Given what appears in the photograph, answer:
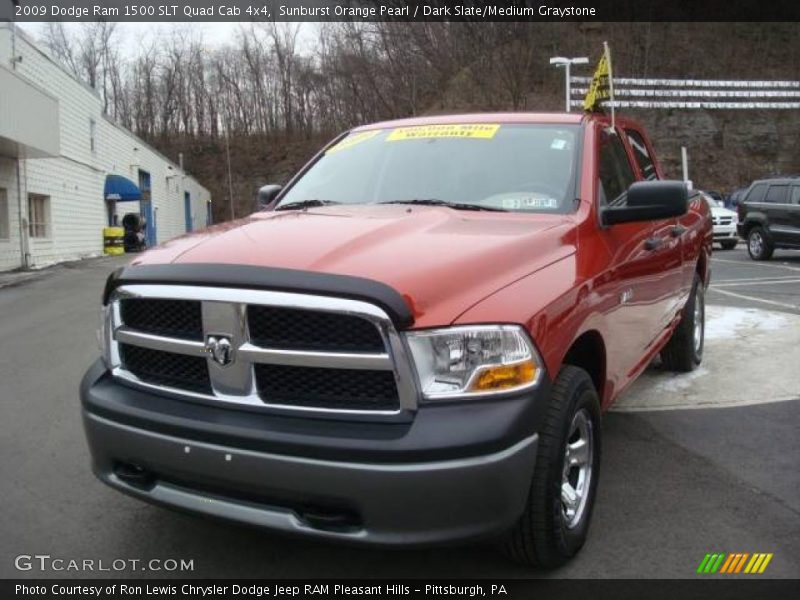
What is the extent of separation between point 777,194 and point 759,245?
122 centimetres

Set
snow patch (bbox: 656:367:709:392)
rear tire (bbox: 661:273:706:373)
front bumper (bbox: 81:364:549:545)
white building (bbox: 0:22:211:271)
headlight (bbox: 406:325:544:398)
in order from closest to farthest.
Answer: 1. front bumper (bbox: 81:364:549:545)
2. headlight (bbox: 406:325:544:398)
3. snow patch (bbox: 656:367:709:392)
4. rear tire (bbox: 661:273:706:373)
5. white building (bbox: 0:22:211:271)

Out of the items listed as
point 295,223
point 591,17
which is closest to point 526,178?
point 295,223

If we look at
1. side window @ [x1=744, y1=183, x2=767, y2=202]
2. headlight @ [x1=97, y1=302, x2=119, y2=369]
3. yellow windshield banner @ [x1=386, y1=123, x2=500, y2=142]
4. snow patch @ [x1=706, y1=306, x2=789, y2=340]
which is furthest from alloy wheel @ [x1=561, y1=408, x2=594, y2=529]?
side window @ [x1=744, y1=183, x2=767, y2=202]

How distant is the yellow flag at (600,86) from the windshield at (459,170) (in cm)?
84

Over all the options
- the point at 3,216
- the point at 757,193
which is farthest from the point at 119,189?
the point at 757,193

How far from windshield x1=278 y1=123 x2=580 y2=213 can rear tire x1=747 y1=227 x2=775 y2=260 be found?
1484 centimetres

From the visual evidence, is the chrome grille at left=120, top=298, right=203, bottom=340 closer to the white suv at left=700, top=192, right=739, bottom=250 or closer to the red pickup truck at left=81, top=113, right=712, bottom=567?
the red pickup truck at left=81, top=113, right=712, bottom=567

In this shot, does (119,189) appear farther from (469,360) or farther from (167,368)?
(469,360)

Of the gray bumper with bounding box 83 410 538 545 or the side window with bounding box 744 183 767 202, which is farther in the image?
A: the side window with bounding box 744 183 767 202

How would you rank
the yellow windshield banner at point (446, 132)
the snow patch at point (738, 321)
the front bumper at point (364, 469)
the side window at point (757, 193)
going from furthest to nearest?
the side window at point (757, 193), the snow patch at point (738, 321), the yellow windshield banner at point (446, 132), the front bumper at point (364, 469)

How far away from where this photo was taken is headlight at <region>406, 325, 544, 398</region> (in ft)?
7.67

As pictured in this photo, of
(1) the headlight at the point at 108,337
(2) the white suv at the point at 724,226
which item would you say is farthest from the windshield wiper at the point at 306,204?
(2) the white suv at the point at 724,226
